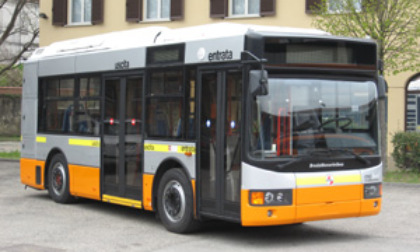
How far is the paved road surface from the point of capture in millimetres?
9281

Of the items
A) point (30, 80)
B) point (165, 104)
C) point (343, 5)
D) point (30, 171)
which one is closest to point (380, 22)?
point (343, 5)

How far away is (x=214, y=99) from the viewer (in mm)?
9758

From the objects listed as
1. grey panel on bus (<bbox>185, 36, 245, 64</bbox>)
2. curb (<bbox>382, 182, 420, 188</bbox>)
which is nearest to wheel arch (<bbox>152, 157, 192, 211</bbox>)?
grey panel on bus (<bbox>185, 36, 245, 64</bbox>)

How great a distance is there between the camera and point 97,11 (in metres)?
29.1

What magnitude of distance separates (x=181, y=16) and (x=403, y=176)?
1144 centimetres

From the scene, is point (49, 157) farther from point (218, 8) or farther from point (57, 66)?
point (218, 8)

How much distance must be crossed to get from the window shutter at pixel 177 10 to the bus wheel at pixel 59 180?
13.8 m

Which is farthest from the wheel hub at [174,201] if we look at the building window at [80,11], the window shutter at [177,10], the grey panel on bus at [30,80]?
the building window at [80,11]

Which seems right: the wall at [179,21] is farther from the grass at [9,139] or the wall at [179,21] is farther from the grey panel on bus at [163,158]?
the grey panel on bus at [163,158]

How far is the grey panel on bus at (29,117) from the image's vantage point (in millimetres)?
14438

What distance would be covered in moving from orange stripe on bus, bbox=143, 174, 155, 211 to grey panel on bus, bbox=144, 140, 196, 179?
9 centimetres

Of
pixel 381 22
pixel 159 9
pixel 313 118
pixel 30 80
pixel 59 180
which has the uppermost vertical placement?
pixel 159 9

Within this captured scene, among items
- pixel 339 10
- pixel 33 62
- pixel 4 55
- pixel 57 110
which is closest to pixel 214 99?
pixel 57 110

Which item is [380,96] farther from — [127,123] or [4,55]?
[4,55]
